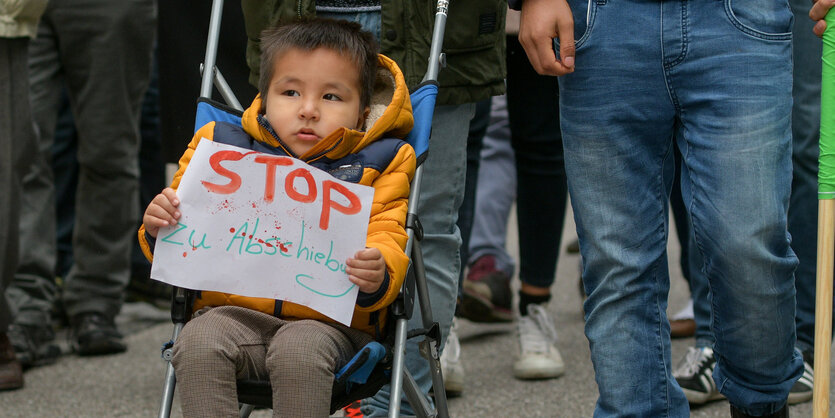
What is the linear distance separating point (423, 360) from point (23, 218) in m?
2.18

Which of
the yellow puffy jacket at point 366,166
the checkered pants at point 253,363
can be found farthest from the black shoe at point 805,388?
the checkered pants at point 253,363

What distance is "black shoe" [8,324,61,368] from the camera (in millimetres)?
4344

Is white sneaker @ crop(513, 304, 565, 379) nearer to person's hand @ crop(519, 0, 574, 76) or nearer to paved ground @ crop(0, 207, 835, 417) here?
paved ground @ crop(0, 207, 835, 417)

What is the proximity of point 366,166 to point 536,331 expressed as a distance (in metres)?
1.78

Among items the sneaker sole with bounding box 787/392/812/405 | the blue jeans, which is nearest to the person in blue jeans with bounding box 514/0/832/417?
the blue jeans

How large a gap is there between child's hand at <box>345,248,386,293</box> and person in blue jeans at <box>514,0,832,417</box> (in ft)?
1.75

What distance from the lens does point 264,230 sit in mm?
2619

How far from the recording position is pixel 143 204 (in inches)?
231

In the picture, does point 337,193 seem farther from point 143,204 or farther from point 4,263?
point 143,204

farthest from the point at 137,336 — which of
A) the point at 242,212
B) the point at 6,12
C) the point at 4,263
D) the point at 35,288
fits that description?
the point at 242,212

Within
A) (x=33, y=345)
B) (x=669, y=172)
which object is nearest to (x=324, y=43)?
(x=669, y=172)

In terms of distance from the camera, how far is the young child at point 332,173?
2449 millimetres

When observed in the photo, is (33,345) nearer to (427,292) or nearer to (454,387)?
(454,387)

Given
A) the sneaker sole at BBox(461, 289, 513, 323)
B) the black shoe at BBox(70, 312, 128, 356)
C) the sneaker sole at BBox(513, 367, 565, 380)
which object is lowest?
the black shoe at BBox(70, 312, 128, 356)
